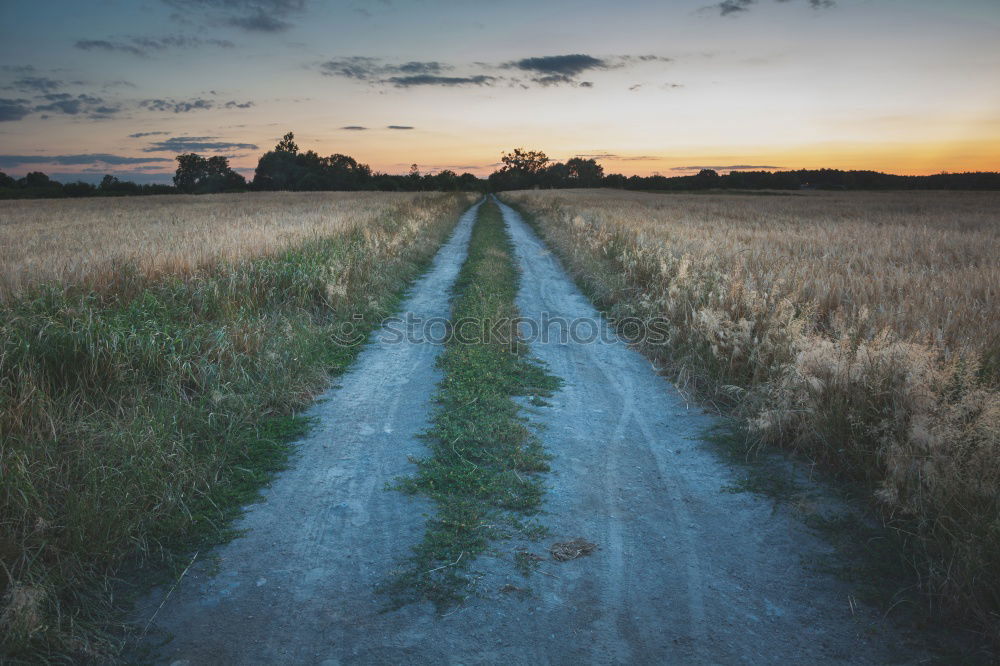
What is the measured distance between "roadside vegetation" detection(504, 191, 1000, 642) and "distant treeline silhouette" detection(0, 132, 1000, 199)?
62.7 m

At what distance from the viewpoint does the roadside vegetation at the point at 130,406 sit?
2.96 metres

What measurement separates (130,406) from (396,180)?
12431cm

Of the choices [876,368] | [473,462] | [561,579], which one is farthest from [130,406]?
[876,368]

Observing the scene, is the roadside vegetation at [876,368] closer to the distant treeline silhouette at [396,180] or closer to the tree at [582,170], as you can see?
the distant treeline silhouette at [396,180]

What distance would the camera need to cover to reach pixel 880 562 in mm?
3309

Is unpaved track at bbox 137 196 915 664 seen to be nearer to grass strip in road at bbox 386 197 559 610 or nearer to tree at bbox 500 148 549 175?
grass strip in road at bbox 386 197 559 610

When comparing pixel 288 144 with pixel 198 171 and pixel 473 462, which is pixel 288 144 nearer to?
pixel 198 171

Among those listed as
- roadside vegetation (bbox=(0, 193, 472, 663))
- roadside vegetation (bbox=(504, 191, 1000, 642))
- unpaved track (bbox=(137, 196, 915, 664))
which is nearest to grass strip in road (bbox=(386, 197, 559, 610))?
unpaved track (bbox=(137, 196, 915, 664))

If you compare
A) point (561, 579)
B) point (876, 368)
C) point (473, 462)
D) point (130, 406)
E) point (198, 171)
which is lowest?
point (561, 579)

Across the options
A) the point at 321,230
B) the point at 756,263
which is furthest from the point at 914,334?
the point at 321,230

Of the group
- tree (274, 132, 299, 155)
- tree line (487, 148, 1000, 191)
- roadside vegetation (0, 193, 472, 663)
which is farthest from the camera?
tree (274, 132, 299, 155)

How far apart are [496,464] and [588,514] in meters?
0.97

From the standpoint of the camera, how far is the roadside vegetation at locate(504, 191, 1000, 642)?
3.14 meters

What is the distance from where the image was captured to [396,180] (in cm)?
12181
